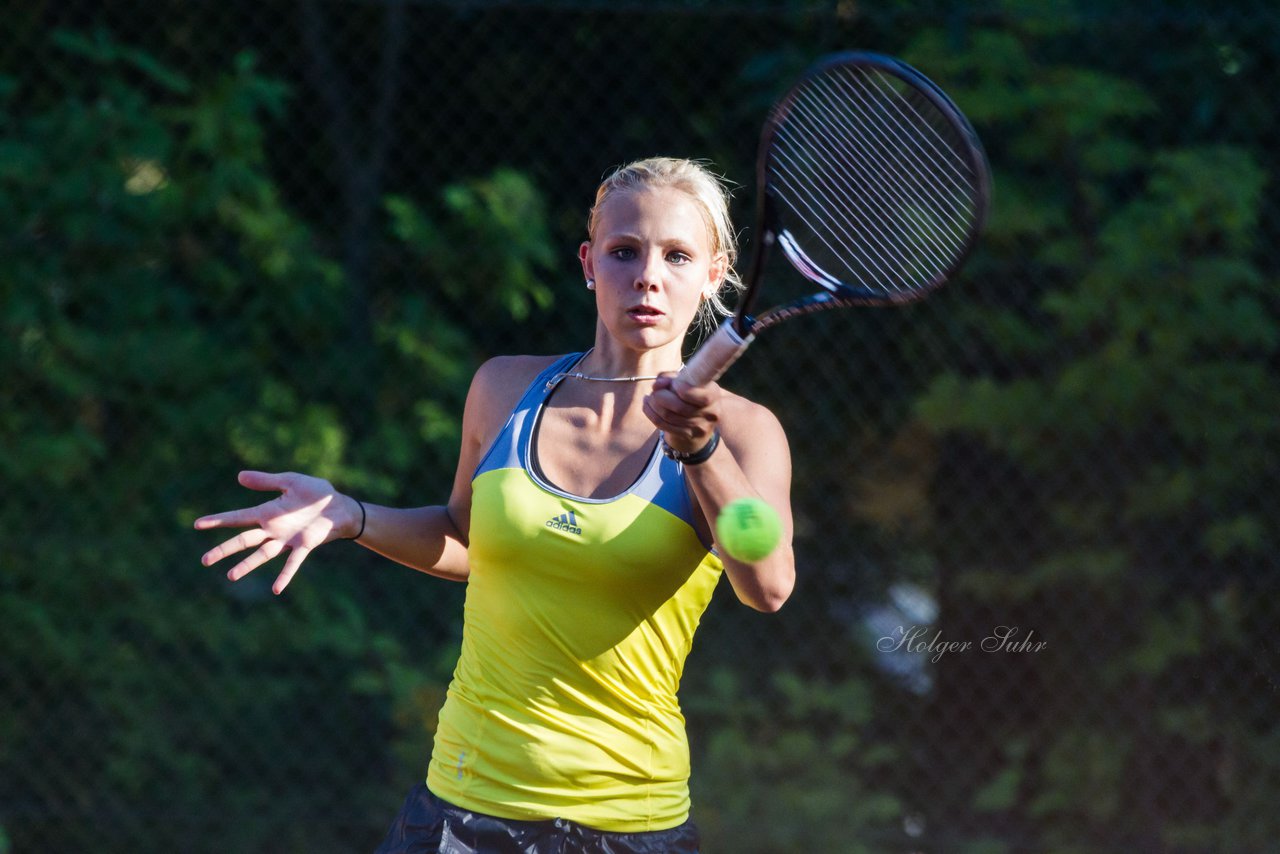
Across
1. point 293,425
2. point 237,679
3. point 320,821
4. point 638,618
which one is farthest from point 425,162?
point 638,618

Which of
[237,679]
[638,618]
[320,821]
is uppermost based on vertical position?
[638,618]

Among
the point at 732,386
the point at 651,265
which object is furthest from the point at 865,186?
the point at 732,386

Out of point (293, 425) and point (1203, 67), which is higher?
point (1203, 67)

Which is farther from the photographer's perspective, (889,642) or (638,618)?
(889,642)

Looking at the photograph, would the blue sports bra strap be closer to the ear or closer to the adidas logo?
the adidas logo

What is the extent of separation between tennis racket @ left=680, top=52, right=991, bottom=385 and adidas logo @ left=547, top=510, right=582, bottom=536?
1.21ft

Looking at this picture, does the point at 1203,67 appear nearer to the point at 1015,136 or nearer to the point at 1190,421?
the point at 1015,136

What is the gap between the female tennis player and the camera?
1.95m

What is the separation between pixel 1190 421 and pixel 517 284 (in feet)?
6.06

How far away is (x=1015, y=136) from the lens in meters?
4.06

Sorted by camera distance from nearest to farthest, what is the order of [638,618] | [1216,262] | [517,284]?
[638,618] → [1216,262] → [517,284]

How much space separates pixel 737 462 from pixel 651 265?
29 centimetres

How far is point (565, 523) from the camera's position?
1.95 meters

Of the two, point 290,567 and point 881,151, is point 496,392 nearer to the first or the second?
point 290,567
